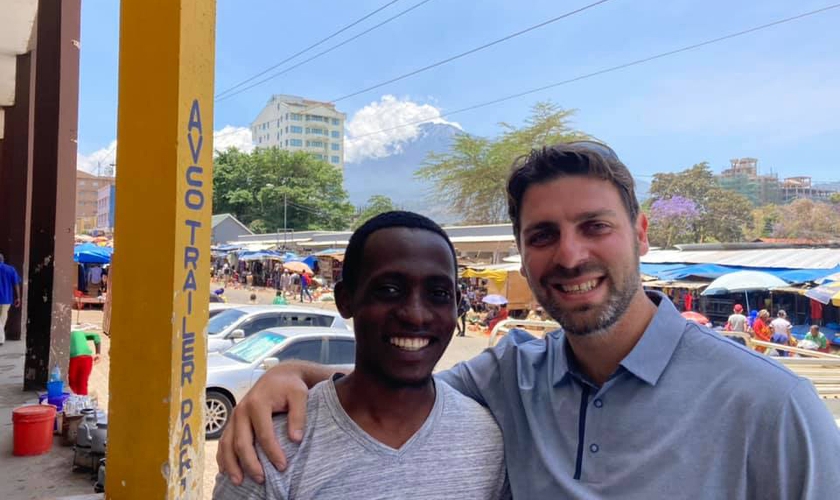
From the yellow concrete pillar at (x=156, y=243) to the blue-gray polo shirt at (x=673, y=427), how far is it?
5.52 feet

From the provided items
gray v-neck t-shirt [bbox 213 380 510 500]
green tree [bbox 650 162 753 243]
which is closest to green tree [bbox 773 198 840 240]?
green tree [bbox 650 162 753 243]

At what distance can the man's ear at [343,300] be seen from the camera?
1.60 meters

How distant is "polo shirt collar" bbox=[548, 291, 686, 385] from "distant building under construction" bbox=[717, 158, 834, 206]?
77755mm

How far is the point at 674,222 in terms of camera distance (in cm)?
4284

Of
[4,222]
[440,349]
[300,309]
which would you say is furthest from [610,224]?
[4,222]

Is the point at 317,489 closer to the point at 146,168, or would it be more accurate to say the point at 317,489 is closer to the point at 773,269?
the point at 146,168

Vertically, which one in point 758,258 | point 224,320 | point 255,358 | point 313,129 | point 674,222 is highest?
point 313,129

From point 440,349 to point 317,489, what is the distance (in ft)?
1.57

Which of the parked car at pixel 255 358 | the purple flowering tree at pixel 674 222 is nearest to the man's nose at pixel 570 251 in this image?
the parked car at pixel 255 358

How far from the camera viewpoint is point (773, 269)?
18.0 metres

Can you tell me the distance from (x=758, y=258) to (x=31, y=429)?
21.1m

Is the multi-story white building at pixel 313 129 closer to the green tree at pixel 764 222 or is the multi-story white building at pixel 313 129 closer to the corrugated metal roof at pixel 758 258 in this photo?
the green tree at pixel 764 222

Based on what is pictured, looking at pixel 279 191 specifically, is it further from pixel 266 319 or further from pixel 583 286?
pixel 583 286

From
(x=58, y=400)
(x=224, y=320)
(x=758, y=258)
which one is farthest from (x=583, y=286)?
(x=758, y=258)
